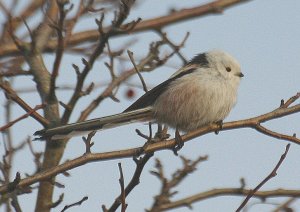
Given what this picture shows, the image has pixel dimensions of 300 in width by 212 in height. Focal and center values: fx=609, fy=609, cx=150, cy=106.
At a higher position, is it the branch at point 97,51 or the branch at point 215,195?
the branch at point 97,51

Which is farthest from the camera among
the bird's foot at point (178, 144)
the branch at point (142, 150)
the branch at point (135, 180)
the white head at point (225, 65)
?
the white head at point (225, 65)

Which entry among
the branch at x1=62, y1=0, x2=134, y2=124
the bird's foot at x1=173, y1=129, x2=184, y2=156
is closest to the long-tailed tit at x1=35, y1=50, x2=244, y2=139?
the branch at x1=62, y1=0, x2=134, y2=124

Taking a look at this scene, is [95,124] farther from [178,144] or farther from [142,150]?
[142,150]

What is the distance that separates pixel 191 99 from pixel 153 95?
41cm

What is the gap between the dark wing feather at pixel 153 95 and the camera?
4.89 metres

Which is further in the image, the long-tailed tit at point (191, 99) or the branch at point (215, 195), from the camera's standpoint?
the long-tailed tit at point (191, 99)

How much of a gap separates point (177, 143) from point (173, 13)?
1.84 m

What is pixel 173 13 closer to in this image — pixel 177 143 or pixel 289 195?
pixel 177 143

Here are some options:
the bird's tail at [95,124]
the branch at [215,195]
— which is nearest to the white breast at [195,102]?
the bird's tail at [95,124]

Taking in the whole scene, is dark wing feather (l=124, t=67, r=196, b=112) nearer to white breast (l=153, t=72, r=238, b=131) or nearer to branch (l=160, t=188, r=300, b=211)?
white breast (l=153, t=72, r=238, b=131)

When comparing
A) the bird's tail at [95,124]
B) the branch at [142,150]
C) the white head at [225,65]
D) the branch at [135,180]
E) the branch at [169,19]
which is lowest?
the branch at [135,180]

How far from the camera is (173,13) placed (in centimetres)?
530

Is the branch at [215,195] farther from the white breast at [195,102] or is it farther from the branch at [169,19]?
the branch at [169,19]

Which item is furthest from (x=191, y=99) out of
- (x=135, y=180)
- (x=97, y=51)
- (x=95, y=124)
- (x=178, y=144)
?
(x=135, y=180)
